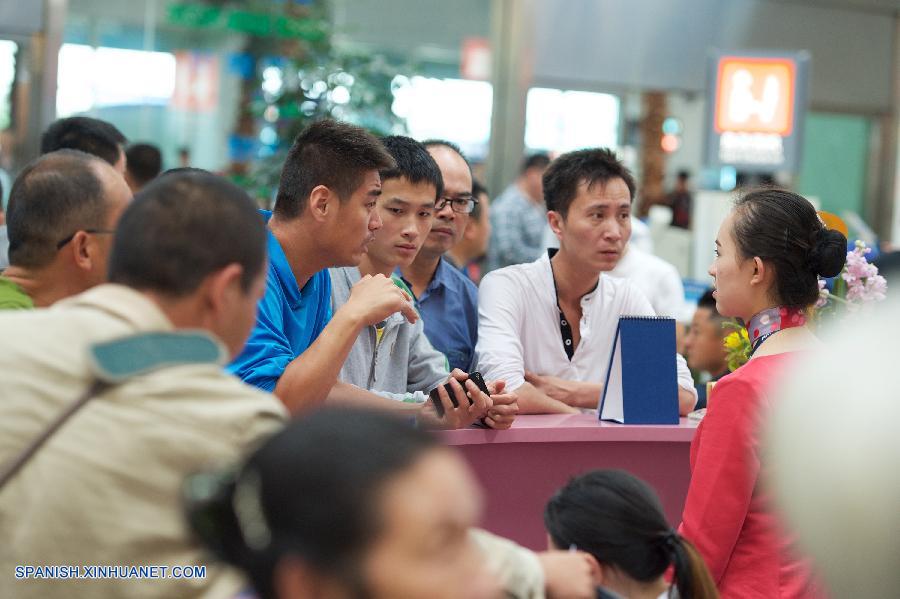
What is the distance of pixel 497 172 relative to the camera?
34.2 ft

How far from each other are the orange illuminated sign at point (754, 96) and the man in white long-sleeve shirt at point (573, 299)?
5.09 metres

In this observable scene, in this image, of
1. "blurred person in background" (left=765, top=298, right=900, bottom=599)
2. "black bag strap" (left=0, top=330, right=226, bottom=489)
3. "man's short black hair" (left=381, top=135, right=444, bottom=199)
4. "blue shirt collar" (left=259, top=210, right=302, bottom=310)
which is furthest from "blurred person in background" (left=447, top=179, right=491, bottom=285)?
"blurred person in background" (left=765, top=298, right=900, bottom=599)

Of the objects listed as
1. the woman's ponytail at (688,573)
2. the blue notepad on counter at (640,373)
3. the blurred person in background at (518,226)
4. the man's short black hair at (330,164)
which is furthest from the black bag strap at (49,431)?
the blurred person in background at (518,226)

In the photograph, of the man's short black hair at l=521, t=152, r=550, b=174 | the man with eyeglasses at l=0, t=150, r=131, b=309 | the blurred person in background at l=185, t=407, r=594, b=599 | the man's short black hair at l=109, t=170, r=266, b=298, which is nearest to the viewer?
the blurred person in background at l=185, t=407, r=594, b=599

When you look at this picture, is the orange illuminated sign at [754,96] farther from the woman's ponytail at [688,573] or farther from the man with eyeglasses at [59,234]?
the woman's ponytail at [688,573]

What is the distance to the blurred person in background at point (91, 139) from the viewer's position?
4789mm

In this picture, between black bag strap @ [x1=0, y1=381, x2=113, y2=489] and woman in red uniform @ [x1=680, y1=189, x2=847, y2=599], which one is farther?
woman in red uniform @ [x1=680, y1=189, x2=847, y2=599]

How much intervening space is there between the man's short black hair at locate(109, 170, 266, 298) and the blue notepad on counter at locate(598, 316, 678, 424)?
1939 millimetres

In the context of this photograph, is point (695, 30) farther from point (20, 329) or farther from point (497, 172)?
point (20, 329)

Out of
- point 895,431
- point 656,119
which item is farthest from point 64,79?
point 895,431

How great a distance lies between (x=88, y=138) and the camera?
4832 mm

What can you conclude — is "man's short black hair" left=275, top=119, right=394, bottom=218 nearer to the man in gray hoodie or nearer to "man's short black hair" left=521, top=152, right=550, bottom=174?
the man in gray hoodie

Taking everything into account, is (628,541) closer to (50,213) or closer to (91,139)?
(50,213)

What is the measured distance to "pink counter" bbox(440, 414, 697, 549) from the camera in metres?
3.31
